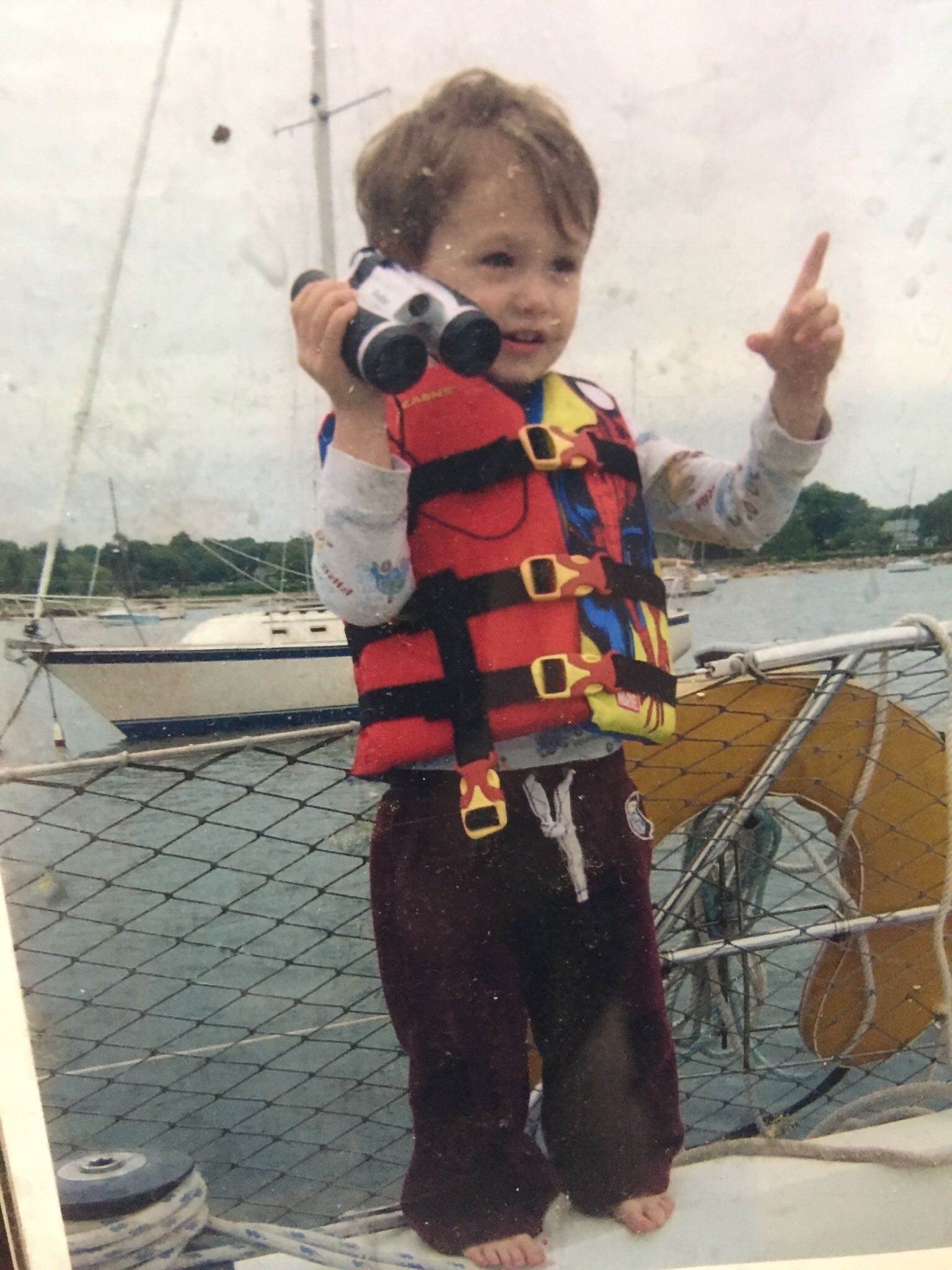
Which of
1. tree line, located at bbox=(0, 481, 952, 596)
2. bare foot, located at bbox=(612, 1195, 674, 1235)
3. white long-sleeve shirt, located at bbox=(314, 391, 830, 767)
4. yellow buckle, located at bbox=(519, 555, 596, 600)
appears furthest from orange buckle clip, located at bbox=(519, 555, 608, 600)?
bare foot, located at bbox=(612, 1195, 674, 1235)

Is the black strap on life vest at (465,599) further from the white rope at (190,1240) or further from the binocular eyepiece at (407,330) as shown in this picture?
the white rope at (190,1240)

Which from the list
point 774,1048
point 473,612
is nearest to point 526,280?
point 473,612

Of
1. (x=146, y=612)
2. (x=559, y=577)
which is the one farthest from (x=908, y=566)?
(x=146, y=612)

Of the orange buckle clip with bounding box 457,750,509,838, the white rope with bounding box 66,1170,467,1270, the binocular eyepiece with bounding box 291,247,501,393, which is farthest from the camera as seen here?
the white rope with bounding box 66,1170,467,1270

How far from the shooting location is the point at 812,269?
0.98 meters

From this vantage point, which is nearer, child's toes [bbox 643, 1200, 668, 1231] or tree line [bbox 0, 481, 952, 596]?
tree line [bbox 0, 481, 952, 596]

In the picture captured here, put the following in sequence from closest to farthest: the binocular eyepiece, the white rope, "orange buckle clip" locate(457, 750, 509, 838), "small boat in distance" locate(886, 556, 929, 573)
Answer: the binocular eyepiece < "orange buckle clip" locate(457, 750, 509, 838) < the white rope < "small boat in distance" locate(886, 556, 929, 573)

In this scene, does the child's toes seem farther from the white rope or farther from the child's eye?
the child's eye

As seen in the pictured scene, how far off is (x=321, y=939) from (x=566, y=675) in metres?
0.75

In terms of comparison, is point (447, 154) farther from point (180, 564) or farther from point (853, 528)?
point (853, 528)

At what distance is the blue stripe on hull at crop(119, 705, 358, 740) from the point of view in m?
1.03

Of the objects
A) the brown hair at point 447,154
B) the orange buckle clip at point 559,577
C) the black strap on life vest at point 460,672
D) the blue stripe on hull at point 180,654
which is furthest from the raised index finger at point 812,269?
the blue stripe on hull at point 180,654

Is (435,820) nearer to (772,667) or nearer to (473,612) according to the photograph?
(473,612)

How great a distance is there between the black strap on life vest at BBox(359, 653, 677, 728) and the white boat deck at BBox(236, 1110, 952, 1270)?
0.56 m
